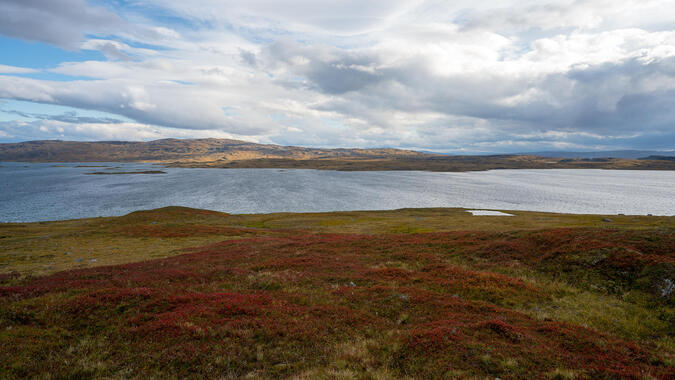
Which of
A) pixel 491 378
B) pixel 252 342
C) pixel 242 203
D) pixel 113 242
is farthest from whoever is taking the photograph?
pixel 242 203

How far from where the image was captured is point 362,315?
14.4 m

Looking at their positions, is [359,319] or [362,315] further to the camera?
[362,315]

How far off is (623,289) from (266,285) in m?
22.0

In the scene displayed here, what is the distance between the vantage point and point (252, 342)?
1148 cm

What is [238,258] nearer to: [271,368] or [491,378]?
[271,368]

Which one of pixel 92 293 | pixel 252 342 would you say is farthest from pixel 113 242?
pixel 252 342

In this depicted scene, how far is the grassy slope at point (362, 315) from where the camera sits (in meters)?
10.0

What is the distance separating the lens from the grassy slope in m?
10.0

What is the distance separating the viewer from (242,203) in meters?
117

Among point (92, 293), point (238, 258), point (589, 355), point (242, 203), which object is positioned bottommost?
point (242, 203)

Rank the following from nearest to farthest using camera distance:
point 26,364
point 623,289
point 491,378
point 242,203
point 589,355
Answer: point 491,378 → point 26,364 → point 589,355 → point 623,289 → point 242,203

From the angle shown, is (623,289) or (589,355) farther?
(623,289)

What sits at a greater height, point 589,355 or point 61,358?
point 589,355

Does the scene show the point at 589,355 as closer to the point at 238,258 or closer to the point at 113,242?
the point at 238,258
